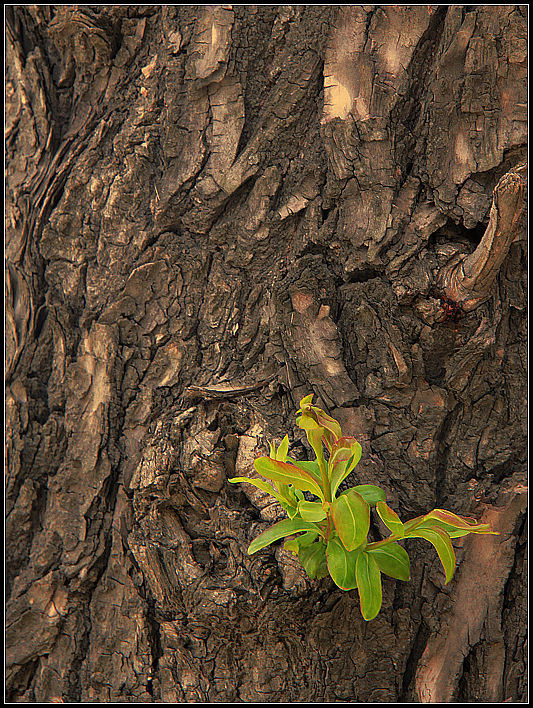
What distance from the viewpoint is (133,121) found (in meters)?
1.62

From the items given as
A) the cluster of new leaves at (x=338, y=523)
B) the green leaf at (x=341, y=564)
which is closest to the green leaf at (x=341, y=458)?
the cluster of new leaves at (x=338, y=523)

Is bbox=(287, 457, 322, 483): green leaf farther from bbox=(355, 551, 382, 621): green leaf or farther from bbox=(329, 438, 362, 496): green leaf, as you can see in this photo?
bbox=(355, 551, 382, 621): green leaf

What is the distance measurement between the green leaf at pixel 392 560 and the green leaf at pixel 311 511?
176mm

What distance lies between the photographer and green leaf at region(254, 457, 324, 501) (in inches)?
47.6

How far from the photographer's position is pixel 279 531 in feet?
4.13

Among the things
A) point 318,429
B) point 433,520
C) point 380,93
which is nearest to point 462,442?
point 433,520

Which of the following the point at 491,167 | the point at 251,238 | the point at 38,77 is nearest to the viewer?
the point at 491,167

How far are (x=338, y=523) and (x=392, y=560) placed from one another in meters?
0.22

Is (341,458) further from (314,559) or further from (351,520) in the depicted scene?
(314,559)

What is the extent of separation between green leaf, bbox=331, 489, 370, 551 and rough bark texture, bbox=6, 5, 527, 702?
24 centimetres

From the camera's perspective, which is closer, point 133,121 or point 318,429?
point 318,429

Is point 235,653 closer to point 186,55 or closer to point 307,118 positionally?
point 307,118

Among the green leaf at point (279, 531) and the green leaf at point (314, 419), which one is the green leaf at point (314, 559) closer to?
the green leaf at point (279, 531)

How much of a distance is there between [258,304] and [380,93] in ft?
1.99
